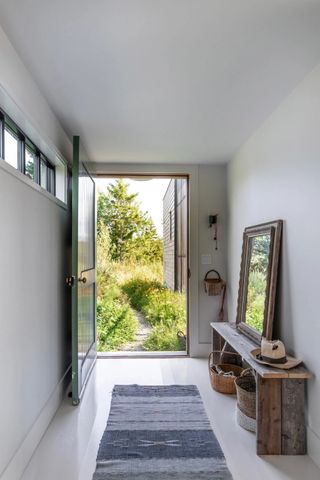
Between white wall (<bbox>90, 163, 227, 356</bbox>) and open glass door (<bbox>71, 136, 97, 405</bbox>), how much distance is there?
906mm

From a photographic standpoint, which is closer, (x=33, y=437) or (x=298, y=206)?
(x=33, y=437)

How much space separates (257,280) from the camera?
2.95 m

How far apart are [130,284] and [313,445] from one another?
372 centimetres

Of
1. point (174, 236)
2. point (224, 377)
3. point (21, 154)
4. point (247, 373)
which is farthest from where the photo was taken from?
point (174, 236)

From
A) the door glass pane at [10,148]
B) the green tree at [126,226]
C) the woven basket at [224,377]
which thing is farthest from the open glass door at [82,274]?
the green tree at [126,226]

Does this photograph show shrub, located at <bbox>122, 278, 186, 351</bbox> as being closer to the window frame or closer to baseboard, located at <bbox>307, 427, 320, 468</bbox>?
baseboard, located at <bbox>307, 427, 320, 468</bbox>

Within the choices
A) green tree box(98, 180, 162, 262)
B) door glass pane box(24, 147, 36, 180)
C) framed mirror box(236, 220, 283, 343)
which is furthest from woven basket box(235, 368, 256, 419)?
green tree box(98, 180, 162, 262)

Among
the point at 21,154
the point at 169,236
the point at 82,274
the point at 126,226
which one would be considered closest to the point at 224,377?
the point at 82,274

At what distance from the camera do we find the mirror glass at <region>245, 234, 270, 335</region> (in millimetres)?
2744

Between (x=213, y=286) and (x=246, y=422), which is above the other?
(x=213, y=286)

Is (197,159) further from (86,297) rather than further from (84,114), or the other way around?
(86,297)

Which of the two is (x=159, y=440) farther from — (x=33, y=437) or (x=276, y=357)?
(x=276, y=357)

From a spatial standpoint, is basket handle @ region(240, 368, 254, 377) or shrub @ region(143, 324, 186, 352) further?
shrub @ region(143, 324, 186, 352)

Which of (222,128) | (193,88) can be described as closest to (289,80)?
(193,88)
